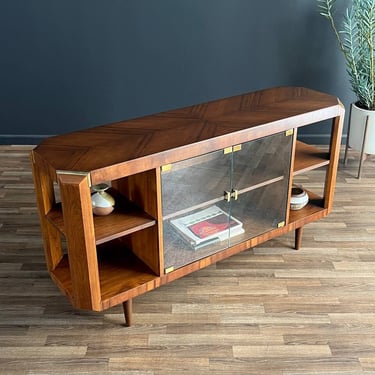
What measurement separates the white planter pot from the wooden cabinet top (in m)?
0.69

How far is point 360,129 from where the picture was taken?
2.79 m

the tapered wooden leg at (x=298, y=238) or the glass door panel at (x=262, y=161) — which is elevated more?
the glass door panel at (x=262, y=161)

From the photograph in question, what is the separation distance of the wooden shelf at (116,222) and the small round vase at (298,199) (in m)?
0.71

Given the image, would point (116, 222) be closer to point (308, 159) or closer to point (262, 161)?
point (262, 161)

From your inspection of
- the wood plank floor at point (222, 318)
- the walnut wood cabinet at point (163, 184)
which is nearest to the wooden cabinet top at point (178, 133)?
the walnut wood cabinet at point (163, 184)

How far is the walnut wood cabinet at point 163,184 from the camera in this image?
1.60 m

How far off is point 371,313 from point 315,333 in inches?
9.6

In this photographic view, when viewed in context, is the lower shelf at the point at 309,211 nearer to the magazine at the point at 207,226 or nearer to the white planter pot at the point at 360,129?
the magazine at the point at 207,226

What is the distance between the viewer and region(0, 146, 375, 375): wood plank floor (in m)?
1.74

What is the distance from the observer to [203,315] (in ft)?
6.35

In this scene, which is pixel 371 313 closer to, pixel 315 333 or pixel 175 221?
pixel 315 333

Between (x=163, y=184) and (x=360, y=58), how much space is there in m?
1.54

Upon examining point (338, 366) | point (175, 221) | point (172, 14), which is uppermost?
point (172, 14)

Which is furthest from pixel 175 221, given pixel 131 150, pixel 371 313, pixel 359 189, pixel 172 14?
pixel 172 14
